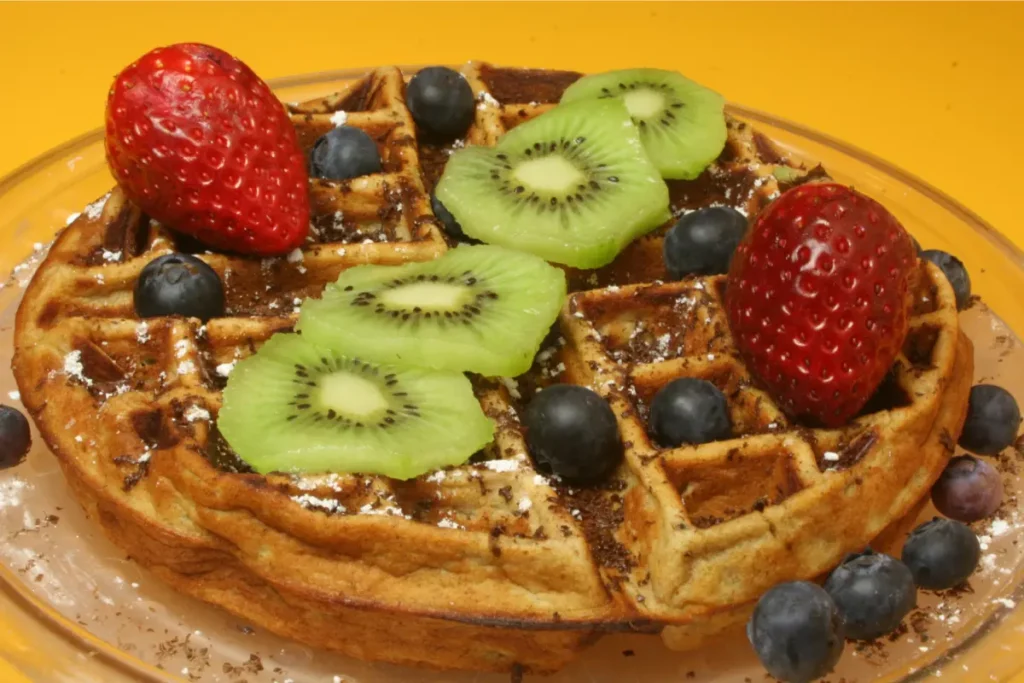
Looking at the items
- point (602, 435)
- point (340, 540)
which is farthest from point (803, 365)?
point (340, 540)

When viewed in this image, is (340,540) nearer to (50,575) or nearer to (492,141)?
(50,575)

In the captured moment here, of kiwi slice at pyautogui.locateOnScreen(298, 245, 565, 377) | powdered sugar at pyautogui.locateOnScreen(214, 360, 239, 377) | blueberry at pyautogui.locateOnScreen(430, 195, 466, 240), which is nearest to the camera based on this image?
kiwi slice at pyautogui.locateOnScreen(298, 245, 565, 377)

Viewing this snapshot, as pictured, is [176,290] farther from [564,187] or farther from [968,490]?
[968,490]

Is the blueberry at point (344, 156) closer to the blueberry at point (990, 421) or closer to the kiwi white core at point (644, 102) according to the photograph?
the kiwi white core at point (644, 102)

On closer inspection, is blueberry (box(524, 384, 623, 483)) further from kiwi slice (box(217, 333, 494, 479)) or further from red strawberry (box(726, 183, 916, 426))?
red strawberry (box(726, 183, 916, 426))

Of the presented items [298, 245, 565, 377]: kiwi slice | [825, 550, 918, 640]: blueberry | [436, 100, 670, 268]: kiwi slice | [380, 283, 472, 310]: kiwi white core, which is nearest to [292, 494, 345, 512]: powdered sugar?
[298, 245, 565, 377]: kiwi slice

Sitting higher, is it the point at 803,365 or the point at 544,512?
the point at 803,365

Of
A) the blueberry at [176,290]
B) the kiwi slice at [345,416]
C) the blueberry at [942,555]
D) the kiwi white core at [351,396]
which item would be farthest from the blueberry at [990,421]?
the blueberry at [176,290]
